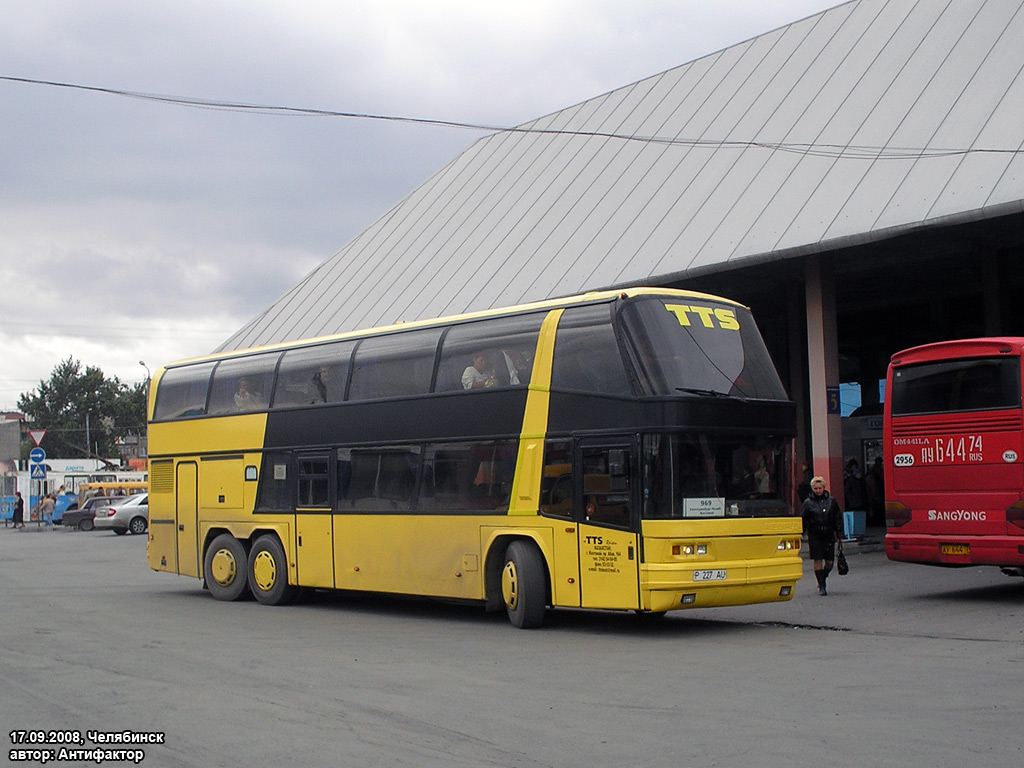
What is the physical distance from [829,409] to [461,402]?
1069 centimetres

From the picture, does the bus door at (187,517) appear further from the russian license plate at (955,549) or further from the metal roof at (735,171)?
the russian license plate at (955,549)

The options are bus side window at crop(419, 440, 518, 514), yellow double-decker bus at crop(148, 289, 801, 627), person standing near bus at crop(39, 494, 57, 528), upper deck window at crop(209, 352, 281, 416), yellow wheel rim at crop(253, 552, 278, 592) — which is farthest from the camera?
person standing near bus at crop(39, 494, 57, 528)

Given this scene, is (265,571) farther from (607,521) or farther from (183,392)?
(607,521)

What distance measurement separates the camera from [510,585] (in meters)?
14.1

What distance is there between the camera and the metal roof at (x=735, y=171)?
2038 centimetres

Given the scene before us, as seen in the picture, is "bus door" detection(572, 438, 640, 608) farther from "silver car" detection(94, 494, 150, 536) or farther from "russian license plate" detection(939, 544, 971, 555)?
"silver car" detection(94, 494, 150, 536)

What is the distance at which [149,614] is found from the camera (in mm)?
16125

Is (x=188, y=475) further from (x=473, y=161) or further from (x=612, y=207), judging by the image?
(x=473, y=161)

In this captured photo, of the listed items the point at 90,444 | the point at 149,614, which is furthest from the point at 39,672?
the point at 90,444

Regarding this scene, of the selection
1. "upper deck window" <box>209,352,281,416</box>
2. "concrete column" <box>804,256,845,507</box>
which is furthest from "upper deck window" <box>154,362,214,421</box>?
"concrete column" <box>804,256,845,507</box>

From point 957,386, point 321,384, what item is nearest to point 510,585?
point 321,384

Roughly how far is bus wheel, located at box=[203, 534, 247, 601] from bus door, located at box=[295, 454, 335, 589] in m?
1.57

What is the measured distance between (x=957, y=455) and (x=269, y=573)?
33.1 ft

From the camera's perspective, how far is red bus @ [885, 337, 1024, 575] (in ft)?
51.4
